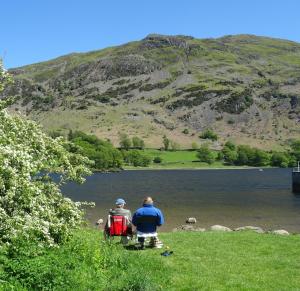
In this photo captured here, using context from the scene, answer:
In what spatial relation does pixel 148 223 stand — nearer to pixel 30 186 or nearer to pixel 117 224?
pixel 117 224

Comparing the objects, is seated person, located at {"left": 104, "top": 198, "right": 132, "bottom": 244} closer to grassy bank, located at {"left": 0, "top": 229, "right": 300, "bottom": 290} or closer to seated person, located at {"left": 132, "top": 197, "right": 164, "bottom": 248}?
seated person, located at {"left": 132, "top": 197, "right": 164, "bottom": 248}

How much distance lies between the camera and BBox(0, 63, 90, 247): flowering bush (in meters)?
14.0

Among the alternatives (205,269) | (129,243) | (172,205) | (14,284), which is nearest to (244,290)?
(205,269)

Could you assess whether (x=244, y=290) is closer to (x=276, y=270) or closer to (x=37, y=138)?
(x=276, y=270)

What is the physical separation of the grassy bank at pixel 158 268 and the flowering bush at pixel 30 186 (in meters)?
0.75

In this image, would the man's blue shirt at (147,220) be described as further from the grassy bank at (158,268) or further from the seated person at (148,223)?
the grassy bank at (158,268)

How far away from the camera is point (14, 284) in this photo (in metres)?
12.4

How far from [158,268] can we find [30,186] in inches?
225

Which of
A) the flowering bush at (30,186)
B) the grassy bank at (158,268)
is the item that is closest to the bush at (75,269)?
the grassy bank at (158,268)

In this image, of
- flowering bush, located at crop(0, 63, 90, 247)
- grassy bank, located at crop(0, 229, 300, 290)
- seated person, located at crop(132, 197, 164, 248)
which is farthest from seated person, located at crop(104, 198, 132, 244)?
flowering bush, located at crop(0, 63, 90, 247)

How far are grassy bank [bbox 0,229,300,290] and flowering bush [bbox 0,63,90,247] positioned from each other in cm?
75

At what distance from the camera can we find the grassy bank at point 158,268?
13070mm

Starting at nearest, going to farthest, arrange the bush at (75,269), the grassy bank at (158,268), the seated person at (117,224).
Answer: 1. the bush at (75,269)
2. the grassy bank at (158,268)
3. the seated person at (117,224)

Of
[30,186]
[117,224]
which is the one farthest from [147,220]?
[30,186]
